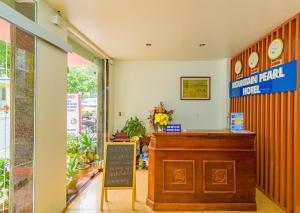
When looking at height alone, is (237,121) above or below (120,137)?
above

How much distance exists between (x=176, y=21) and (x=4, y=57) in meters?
2.10

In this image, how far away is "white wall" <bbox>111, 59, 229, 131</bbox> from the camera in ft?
20.5

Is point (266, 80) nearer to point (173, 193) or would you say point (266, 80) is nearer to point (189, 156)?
point (189, 156)

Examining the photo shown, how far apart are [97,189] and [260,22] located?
3.60m

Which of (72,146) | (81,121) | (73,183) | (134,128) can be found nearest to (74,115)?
(81,121)

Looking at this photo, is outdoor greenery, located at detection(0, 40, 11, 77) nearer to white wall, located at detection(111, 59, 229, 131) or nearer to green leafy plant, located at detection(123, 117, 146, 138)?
green leafy plant, located at detection(123, 117, 146, 138)

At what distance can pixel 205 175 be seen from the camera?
11.2ft

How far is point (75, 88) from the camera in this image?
451cm

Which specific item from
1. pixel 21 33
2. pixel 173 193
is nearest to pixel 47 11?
pixel 21 33

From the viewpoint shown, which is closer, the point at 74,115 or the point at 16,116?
the point at 16,116

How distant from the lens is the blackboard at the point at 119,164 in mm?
3531

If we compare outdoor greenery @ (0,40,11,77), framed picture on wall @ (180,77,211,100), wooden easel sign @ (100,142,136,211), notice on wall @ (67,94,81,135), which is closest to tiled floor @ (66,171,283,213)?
wooden easel sign @ (100,142,136,211)

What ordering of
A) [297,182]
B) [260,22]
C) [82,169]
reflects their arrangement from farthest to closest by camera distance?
[82,169]
[260,22]
[297,182]

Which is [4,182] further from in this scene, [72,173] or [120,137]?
[120,137]
